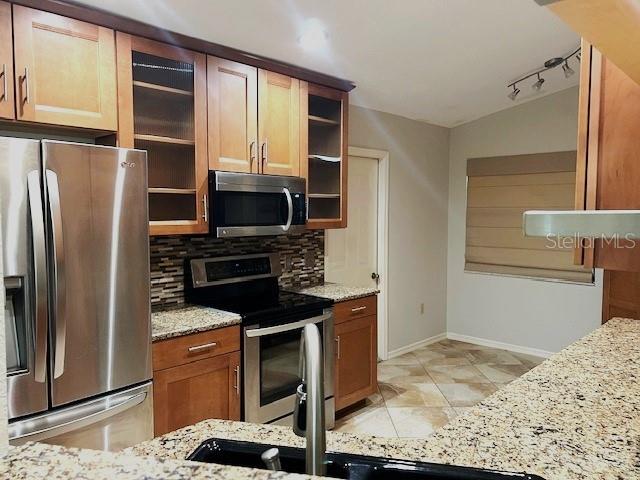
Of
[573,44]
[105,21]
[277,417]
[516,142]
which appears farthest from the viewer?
[516,142]

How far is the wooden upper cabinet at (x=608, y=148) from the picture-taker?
3.07ft


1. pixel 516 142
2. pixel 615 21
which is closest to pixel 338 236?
pixel 516 142

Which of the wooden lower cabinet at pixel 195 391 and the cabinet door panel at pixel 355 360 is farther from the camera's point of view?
the cabinet door panel at pixel 355 360

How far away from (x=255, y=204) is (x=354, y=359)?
1.35 m

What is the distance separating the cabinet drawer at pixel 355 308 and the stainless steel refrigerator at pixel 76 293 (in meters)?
1.40

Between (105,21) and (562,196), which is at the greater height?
(105,21)

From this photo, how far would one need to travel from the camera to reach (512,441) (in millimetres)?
919

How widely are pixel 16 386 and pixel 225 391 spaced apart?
40.7 inches

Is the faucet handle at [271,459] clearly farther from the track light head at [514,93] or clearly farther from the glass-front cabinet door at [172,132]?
the track light head at [514,93]

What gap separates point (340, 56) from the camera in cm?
303

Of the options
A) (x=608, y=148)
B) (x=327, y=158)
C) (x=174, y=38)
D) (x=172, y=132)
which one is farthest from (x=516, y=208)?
(x=608, y=148)

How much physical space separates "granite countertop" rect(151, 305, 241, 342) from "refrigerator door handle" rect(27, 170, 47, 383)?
507mm

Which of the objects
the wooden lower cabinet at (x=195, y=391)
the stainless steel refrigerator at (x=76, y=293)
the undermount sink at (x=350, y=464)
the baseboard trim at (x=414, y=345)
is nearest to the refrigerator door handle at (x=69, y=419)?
the stainless steel refrigerator at (x=76, y=293)

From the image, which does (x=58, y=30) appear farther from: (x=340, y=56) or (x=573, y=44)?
(x=573, y=44)
